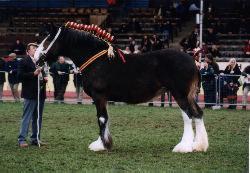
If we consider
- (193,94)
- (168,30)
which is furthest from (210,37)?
(193,94)

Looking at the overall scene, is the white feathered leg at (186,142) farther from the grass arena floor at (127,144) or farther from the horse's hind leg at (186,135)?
the grass arena floor at (127,144)

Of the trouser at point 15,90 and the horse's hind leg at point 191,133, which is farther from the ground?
the horse's hind leg at point 191,133

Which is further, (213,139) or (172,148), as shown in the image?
(213,139)

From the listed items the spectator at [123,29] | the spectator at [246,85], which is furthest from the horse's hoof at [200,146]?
the spectator at [123,29]

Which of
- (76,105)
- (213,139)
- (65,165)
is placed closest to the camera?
(65,165)

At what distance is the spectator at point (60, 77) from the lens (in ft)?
77.9

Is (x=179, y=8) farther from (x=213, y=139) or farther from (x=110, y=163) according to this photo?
(x=110, y=163)

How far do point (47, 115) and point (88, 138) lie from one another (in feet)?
17.8

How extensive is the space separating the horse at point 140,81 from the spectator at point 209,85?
31.4 ft

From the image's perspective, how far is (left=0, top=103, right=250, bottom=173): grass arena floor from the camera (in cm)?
1080

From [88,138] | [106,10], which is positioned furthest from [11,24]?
[88,138]

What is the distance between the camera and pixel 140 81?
41.3 ft

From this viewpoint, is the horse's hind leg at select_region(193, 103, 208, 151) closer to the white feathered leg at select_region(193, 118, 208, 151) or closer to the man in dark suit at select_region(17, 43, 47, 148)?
the white feathered leg at select_region(193, 118, 208, 151)

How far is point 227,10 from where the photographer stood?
126 ft
